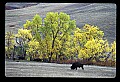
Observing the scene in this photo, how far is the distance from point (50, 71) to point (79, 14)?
72cm

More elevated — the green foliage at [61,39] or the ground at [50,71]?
the green foliage at [61,39]

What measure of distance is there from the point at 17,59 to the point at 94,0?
1.08 metres

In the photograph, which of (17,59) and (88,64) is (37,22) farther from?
(88,64)

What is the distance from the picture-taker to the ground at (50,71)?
3.68 metres

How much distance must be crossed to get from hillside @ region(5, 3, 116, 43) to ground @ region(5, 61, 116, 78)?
0.36m

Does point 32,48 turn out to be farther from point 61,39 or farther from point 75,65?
point 75,65

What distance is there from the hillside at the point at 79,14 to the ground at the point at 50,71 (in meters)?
0.36

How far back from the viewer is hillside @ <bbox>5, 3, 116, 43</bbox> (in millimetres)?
3721

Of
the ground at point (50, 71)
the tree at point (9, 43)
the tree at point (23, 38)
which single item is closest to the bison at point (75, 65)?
the ground at point (50, 71)

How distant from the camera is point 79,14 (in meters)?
3.79

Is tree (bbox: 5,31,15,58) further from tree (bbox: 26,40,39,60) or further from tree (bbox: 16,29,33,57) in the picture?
tree (bbox: 26,40,39,60)

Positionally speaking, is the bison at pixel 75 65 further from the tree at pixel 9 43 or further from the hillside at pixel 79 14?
the tree at pixel 9 43
